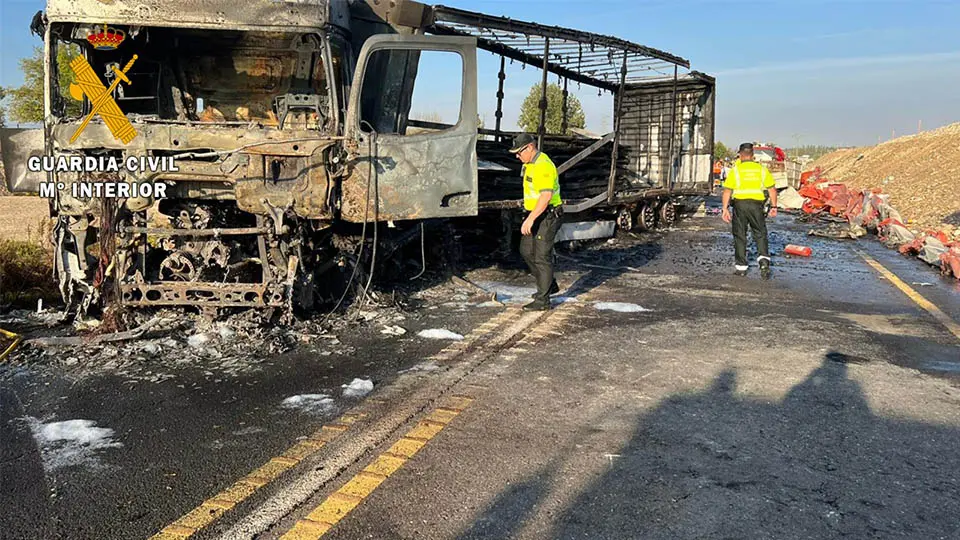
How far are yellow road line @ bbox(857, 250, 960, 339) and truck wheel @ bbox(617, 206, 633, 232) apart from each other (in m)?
4.18

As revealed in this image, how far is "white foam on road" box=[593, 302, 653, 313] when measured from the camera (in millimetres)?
6875

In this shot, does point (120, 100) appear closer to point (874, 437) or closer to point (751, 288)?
point (874, 437)

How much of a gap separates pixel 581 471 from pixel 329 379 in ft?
6.63

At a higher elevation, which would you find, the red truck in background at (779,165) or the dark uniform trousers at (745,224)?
the red truck in background at (779,165)

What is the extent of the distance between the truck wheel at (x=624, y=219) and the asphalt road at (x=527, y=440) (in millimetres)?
7104

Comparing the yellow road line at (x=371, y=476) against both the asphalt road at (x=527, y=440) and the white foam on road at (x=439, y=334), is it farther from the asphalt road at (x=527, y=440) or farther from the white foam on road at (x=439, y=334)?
the white foam on road at (x=439, y=334)

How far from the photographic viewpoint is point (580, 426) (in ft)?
12.5

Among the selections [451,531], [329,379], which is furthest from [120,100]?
[451,531]

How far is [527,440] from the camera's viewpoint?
3.62 metres

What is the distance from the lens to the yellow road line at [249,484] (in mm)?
2742

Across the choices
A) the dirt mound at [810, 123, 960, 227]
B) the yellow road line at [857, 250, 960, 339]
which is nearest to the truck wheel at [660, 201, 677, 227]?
the yellow road line at [857, 250, 960, 339]

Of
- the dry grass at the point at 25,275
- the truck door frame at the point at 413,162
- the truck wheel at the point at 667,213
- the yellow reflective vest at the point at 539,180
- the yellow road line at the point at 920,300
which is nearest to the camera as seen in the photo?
the truck door frame at the point at 413,162

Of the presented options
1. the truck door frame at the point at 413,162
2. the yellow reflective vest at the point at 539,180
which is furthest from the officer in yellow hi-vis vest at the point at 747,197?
the truck door frame at the point at 413,162

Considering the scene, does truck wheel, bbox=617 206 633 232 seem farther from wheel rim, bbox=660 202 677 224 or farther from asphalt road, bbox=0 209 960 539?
asphalt road, bbox=0 209 960 539
